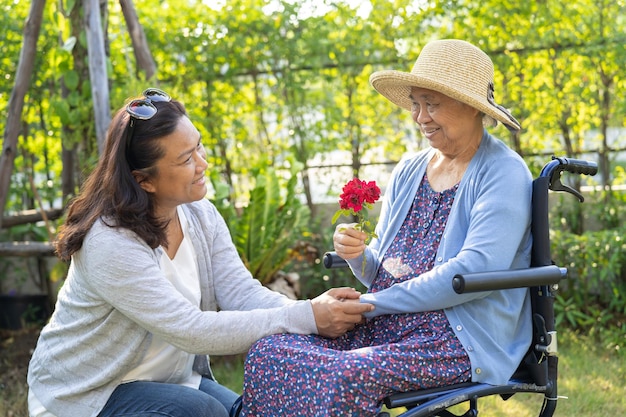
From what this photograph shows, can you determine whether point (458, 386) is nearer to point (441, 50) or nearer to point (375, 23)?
point (441, 50)

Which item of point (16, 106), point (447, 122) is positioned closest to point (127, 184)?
point (447, 122)

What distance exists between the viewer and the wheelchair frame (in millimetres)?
2461

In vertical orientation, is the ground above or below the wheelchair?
below

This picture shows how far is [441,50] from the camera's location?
2.92 m

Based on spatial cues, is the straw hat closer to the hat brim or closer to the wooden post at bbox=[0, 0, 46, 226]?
the hat brim

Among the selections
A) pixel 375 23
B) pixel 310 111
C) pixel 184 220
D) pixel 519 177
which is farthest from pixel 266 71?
pixel 519 177

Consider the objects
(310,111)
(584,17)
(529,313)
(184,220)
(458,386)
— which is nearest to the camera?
(458,386)

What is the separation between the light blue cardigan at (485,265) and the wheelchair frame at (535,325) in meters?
0.04

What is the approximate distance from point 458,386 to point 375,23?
367cm

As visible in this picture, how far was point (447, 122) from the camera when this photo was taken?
2.86 metres

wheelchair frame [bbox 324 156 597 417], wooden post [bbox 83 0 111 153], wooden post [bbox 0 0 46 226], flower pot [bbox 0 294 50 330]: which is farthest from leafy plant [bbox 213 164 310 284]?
wheelchair frame [bbox 324 156 597 417]

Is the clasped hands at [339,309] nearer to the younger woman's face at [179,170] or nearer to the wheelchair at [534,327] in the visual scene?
the wheelchair at [534,327]

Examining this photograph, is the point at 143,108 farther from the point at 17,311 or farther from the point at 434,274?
the point at 17,311

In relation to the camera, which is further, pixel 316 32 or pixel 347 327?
pixel 316 32
